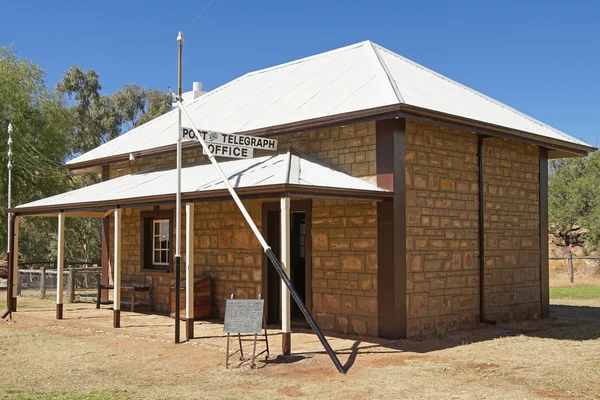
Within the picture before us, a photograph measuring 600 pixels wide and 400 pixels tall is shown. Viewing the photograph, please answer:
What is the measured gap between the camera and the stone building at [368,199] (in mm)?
10602

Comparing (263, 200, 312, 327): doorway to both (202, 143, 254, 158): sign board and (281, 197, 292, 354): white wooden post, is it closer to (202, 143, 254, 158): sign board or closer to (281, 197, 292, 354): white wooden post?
(202, 143, 254, 158): sign board

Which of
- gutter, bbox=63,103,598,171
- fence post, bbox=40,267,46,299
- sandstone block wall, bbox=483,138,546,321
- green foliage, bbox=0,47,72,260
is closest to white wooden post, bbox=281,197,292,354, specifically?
gutter, bbox=63,103,598,171

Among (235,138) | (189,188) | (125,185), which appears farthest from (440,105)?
(125,185)

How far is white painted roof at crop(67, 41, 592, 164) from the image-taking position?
37.8 feet

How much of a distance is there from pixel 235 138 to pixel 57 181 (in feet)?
51.9

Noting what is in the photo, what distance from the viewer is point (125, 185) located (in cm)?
1405

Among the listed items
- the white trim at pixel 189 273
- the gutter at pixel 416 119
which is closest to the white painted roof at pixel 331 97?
the gutter at pixel 416 119

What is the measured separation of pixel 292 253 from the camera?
43.3 ft

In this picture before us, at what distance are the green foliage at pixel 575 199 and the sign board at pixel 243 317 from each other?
26890 millimetres

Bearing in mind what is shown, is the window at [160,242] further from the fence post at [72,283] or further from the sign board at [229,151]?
the sign board at [229,151]

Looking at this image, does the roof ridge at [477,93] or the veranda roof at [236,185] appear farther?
the roof ridge at [477,93]

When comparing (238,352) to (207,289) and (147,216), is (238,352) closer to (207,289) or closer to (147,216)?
(207,289)

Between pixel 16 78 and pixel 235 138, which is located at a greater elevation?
pixel 16 78

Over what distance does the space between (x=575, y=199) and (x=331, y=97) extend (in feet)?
82.7
